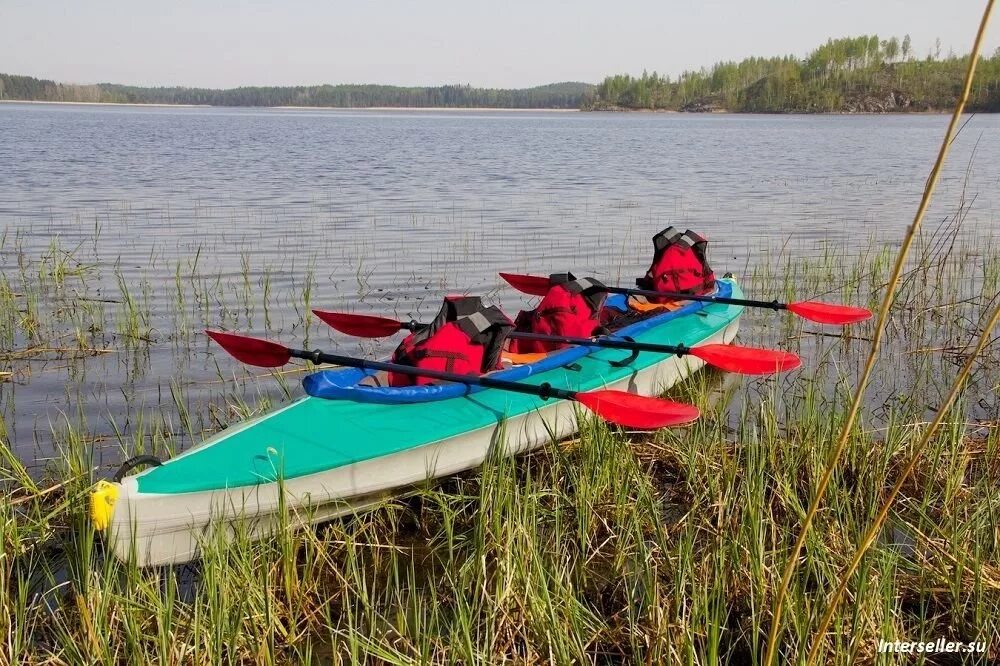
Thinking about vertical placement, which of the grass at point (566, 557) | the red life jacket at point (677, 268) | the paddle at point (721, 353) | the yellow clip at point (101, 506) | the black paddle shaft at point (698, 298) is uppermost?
the red life jacket at point (677, 268)

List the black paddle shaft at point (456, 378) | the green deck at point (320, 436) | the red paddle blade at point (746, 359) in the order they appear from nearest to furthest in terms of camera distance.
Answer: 1. the green deck at point (320, 436)
2. the black paddle shaft at point (456, 378)
3. the red paddle blade at point (746, 359)

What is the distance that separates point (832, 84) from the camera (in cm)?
7425

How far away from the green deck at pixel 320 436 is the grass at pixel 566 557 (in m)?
0.26

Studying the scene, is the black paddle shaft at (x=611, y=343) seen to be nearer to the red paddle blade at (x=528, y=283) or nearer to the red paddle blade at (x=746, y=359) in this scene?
the red paddle blade at (x=746, y=359)

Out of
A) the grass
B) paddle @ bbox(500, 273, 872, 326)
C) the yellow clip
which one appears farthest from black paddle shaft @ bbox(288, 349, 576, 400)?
paddle @ bbox(500, 273, 872, 326)

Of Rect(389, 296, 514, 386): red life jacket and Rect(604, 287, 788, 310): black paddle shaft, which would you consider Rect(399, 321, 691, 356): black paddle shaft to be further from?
Rect(604, 287, 788, 310): black paddle shaft

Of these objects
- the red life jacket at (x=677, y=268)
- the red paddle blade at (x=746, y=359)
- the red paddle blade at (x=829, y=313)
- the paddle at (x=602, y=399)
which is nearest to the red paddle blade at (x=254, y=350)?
the paddle at (x=602, y=399)

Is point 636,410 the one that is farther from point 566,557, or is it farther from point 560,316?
point 560,316

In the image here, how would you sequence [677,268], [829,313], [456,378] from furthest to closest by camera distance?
[677,268] → [829,313] → [456,378]

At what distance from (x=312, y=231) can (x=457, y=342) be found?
835cm

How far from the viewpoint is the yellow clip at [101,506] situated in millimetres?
3451

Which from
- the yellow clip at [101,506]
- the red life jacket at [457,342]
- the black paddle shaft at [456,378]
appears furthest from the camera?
the red life jacket at [457,342]

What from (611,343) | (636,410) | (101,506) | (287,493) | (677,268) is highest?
(677,268)

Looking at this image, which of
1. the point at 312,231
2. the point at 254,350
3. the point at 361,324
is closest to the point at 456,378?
the point at 254,350
